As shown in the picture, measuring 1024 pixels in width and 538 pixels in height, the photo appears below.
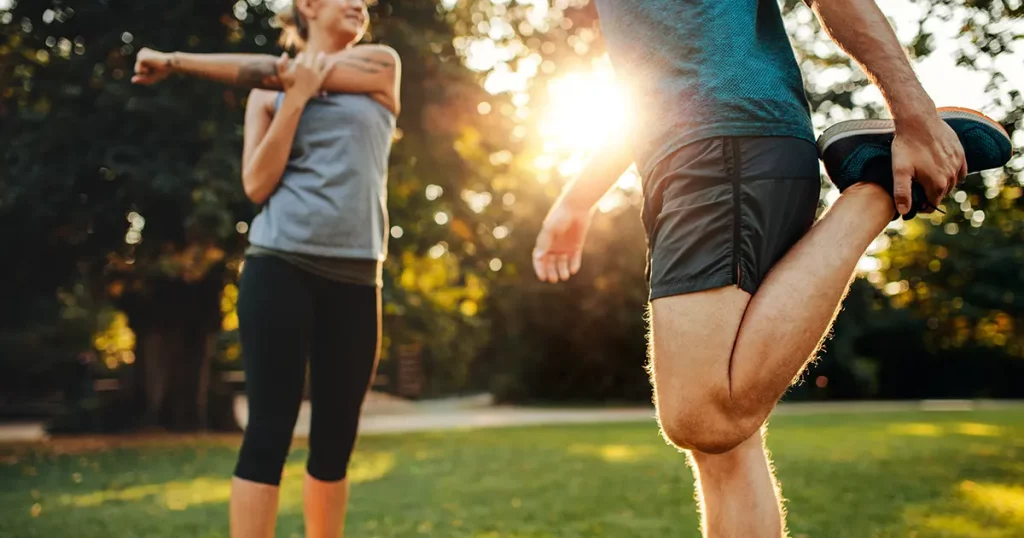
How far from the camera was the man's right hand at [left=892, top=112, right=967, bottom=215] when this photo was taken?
155 cm

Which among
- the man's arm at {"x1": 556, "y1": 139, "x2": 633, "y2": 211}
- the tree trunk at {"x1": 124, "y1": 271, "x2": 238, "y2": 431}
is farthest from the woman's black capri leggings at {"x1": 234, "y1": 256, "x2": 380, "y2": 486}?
the tree trunk at {"x1": 124, "y1": 271, "x2": 238, "y2": 431}

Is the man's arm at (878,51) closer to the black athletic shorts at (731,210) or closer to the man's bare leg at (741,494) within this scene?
the black athletic shorts at (731,210)

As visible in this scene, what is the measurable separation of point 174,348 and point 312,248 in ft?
44.4

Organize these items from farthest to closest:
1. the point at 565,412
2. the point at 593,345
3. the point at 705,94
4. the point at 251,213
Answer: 1. the point at 593,345
2. the point at 565,412
3. the point at 251,213
4. the point at 705,94

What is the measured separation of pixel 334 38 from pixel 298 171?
0.47 m

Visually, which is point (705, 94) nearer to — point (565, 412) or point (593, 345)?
point (565, 412)

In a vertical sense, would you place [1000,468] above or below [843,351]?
above

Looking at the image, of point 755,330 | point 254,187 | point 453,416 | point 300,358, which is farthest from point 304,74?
point 453,416

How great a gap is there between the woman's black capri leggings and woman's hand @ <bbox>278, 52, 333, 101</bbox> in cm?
48

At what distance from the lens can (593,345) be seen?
25109 mm

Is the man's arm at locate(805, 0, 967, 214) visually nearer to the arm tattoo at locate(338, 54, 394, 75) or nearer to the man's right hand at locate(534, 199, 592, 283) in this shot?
the man's right hand at locate(534, 199, 592, 283)

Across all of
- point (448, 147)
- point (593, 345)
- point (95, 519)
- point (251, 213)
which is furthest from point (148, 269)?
point (593, 345)

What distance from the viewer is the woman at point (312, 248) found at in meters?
2.47

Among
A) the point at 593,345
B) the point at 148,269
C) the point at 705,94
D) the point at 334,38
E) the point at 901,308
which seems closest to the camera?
the point at 705,94
